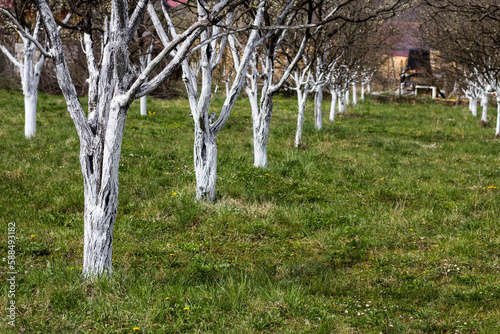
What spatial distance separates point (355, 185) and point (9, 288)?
620 cm

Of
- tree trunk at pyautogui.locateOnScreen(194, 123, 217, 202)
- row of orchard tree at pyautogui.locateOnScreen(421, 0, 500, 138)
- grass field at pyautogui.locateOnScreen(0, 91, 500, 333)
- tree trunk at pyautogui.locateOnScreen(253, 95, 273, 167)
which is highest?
row of orchard tree at pyautogui.locateOnScreen(421, 0, 500, 138)

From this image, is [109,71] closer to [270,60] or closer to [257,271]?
[257,271]

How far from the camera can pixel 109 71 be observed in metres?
4.12

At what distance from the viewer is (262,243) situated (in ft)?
18.9

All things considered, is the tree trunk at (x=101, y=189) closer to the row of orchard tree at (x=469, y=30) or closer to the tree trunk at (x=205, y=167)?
the tree trunk at (x=205, y=167)

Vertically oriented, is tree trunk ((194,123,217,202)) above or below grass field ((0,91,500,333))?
above

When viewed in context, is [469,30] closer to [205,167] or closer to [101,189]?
[205,167]

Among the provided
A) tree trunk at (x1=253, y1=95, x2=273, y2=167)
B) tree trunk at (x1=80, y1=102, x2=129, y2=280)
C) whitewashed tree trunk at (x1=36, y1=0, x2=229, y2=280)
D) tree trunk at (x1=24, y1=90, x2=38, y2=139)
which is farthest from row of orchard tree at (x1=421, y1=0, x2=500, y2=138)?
tree trunk at (x1=24, y1=90, x2=38, y2=139)

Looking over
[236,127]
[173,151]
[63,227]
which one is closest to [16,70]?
[236,127]

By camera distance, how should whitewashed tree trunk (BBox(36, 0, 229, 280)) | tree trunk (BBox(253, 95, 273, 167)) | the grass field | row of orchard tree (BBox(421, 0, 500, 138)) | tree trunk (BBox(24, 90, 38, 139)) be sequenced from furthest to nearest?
tree trunk (BBox(24, 90, 38, 139)) < tree trunk (BBox(253, 95, 273, 167)) < row of orchard tree (BBox(421, 0, 500, 138)) < whitewashed tree trunk (BBox(36, 0, 229, 280)) < the grass field

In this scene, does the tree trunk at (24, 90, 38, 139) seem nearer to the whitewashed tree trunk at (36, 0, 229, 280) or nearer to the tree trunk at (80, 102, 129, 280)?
the whitewashed tree trunk at (36, 0, 229, 280)

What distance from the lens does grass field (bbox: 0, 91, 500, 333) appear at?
12.2 ft

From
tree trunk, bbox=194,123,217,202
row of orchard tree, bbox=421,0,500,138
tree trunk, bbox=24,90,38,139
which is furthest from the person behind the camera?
tree trunk, bbox=24,90,38,139

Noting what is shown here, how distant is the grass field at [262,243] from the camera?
12.2ft
